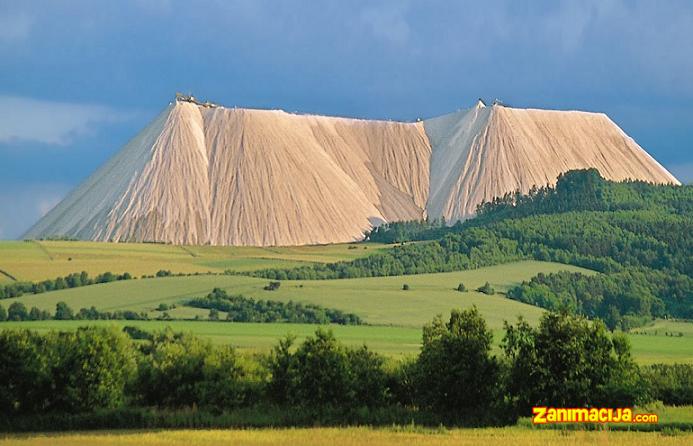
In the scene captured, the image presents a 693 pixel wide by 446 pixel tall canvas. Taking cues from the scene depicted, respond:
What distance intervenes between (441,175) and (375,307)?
7681 cm

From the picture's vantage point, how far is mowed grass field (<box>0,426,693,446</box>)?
4350cm

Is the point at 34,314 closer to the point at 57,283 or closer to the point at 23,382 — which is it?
the point at 57,283

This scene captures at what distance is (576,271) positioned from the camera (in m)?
125

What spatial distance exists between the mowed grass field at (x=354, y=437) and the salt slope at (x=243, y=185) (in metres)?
99.1

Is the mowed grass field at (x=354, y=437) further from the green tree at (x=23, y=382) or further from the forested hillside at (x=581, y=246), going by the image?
the forested hillside at (x=581, y=246)

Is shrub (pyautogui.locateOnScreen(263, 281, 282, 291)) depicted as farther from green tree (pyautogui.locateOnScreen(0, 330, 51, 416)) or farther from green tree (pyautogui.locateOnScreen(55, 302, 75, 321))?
green tree (pyautogui.locateOnScreen(0, 330, 51, 416))

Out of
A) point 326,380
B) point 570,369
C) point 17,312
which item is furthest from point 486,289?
point 570,369

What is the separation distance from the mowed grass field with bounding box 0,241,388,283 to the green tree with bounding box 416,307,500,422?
202ft

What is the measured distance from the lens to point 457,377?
178 ft

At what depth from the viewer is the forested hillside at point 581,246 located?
4439 inches

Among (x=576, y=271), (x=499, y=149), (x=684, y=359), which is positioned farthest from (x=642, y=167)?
(x=684, y=359)

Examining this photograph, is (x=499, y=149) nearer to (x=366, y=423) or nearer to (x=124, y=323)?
(x=124, y=323)

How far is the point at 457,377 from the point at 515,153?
12104 centimetres

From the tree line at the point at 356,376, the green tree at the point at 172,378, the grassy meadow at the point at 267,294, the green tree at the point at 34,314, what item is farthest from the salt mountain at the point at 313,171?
the tree line at the point at 356,376
